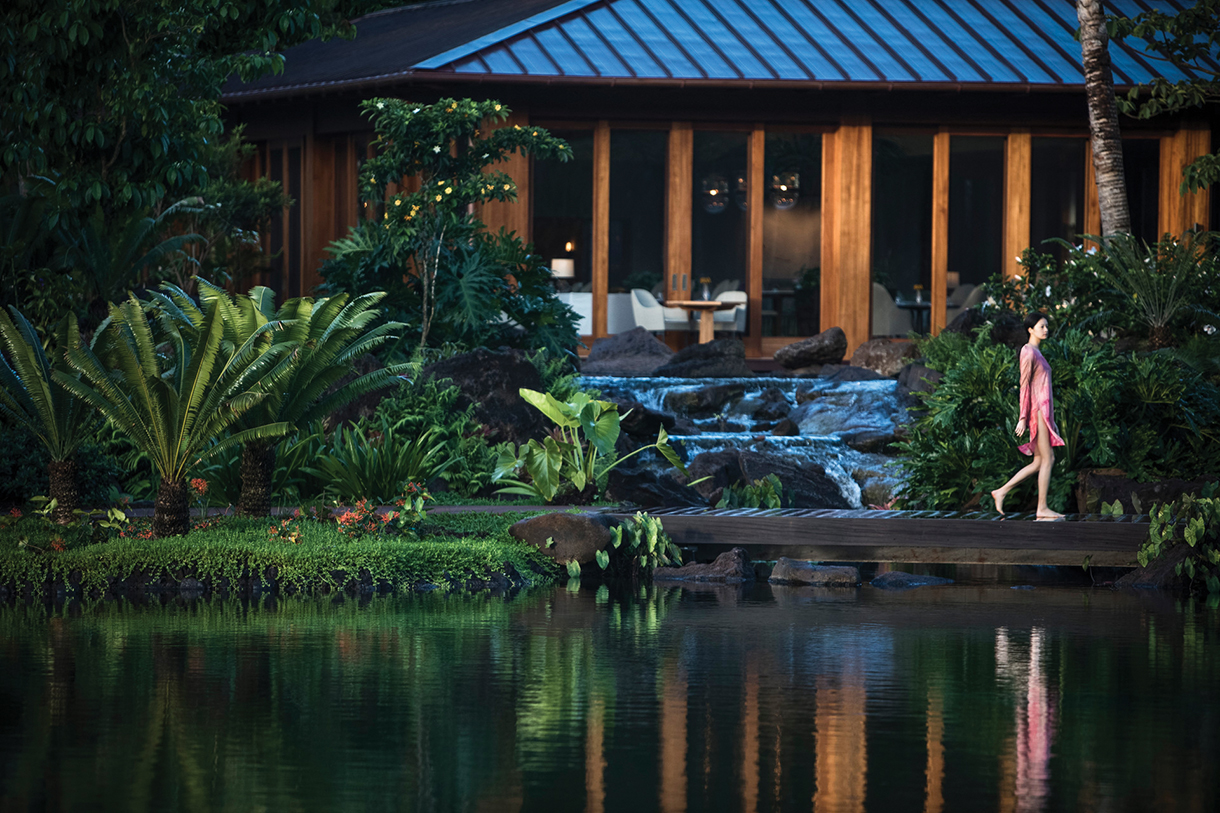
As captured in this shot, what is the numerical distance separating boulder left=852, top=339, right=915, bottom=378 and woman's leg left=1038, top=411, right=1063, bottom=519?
838 centimetres

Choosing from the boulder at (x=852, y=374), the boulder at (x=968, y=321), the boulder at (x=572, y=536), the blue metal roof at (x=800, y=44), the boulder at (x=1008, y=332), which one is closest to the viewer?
the boulder at (x=572, y=536)

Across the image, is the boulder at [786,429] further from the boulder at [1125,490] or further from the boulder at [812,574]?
the boulder at [812,574]

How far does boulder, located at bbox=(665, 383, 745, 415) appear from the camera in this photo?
1872 cm

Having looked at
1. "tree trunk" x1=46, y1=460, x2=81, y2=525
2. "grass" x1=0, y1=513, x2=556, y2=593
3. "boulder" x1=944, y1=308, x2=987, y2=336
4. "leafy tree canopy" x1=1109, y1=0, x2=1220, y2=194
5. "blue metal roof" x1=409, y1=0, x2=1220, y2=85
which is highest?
"blue metal roof" x1=409, y1=0, x2=1220, y2=85

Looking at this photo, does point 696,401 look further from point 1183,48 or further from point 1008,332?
point 1183,48

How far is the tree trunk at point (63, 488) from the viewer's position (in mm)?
11234

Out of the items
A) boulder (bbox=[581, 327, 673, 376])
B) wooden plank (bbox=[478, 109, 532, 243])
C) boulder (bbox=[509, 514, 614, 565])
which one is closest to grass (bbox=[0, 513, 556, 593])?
boulder (bbox=[509, 514, 614, 565])

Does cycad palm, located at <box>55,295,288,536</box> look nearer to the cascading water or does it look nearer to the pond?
the pond

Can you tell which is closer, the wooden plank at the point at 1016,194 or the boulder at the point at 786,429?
the boulder at the point at 786,429

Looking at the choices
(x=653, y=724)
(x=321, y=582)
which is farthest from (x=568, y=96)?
(x=653, y=724)

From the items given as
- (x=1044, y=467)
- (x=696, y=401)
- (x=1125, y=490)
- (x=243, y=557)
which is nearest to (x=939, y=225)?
(x=696, y=401)

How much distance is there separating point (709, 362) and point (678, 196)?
3.01m

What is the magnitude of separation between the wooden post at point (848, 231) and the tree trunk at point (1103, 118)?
5097 mm

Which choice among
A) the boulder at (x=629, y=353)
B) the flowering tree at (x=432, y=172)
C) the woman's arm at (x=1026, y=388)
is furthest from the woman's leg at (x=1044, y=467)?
the boulder at (x=629, y=353)
